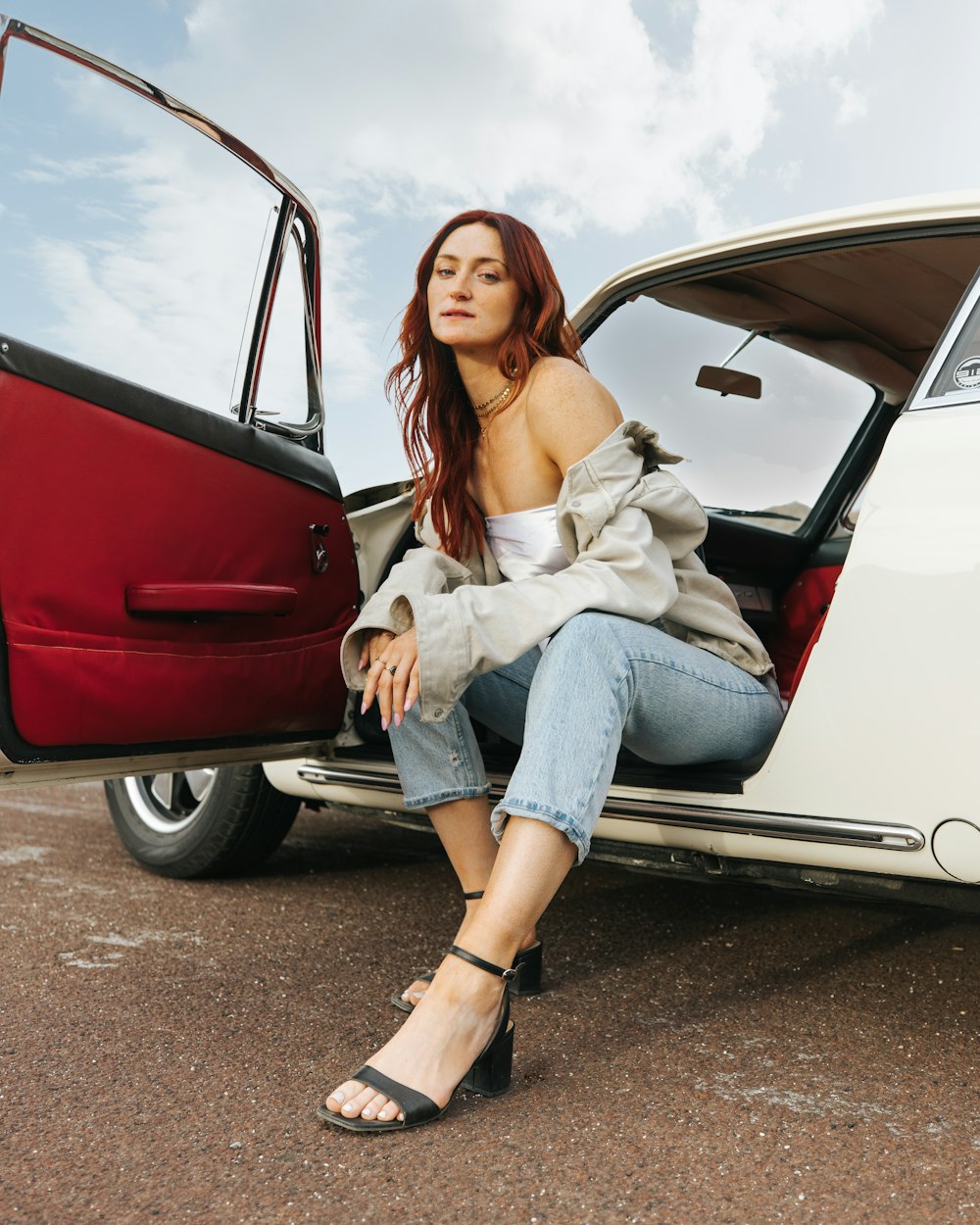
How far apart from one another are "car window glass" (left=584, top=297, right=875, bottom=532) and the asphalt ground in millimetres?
1141

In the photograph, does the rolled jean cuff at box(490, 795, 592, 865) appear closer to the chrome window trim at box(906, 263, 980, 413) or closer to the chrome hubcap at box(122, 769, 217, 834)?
the chrome window trim at box(906, 263, 980, 413)

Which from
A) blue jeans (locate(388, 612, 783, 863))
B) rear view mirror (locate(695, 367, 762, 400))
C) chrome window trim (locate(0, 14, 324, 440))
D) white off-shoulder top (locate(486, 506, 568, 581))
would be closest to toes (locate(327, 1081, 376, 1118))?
blue jeans (locate(388, 612, 783, 863))

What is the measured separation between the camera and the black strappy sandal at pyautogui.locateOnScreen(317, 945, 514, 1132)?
1.52 metres

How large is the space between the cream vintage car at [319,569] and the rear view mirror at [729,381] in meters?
0.18

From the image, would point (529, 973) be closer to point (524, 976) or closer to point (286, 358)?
point (524, 976)

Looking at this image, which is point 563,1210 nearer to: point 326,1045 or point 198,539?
point 326,1045

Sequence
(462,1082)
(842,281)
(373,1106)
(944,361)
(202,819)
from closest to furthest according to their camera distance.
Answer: (373,1106) → (462,1082) → (944,361) → (842,281) → (202,819)

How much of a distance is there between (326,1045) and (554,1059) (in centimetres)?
37

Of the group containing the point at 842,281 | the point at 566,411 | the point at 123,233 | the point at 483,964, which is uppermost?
the point at 842,281

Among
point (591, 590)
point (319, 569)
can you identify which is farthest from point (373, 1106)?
point (319, 569)

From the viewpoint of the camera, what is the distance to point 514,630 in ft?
5.79

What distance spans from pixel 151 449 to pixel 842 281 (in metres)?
1.70

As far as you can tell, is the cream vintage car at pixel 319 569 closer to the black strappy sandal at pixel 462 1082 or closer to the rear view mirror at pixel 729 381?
the rear view mirror at pixel 729 381

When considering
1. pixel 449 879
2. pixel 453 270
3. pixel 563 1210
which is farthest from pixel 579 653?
pixel 449 879
